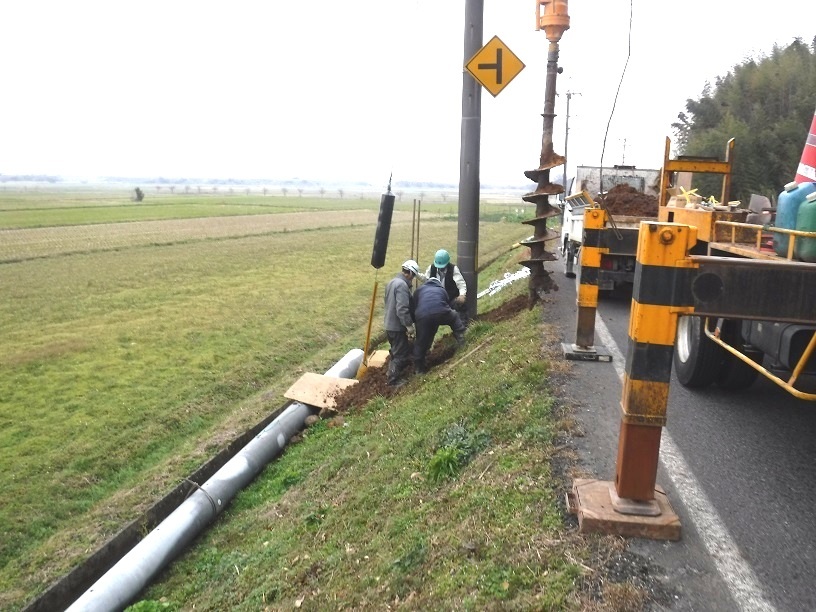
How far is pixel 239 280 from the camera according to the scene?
23578 millimetres

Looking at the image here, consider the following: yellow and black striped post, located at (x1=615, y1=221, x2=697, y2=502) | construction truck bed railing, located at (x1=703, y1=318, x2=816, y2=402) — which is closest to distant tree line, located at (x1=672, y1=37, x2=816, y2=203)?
construction truck bed railing, located at (x1=703, y1=318, x2=816, y2=402)

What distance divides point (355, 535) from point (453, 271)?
575cm

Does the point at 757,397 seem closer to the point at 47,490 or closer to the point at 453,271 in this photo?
the point at 453,271

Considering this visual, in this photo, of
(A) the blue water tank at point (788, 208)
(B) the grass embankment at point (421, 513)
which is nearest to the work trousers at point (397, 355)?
(B) the grass embankment at point (421, 513)

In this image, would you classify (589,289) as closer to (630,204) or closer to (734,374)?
(734,374)

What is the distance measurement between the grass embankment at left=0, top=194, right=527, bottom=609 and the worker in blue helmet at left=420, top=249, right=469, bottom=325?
314 cm

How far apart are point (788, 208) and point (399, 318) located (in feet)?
18.7

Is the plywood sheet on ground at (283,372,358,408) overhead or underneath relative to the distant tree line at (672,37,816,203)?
underneath

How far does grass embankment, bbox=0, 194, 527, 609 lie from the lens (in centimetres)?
802

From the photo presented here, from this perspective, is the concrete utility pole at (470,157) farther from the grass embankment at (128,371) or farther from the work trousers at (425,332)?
the grass embankment at (128,371)

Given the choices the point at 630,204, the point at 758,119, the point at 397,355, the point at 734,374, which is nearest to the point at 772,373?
the point at 734,374

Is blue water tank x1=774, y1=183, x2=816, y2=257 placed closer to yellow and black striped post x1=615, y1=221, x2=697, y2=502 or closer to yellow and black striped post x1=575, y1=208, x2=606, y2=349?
yellow and black striped post x1=615, y1=221, x2=697, y2=502

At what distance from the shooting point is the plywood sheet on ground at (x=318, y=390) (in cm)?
980

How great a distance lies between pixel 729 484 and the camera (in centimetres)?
436
